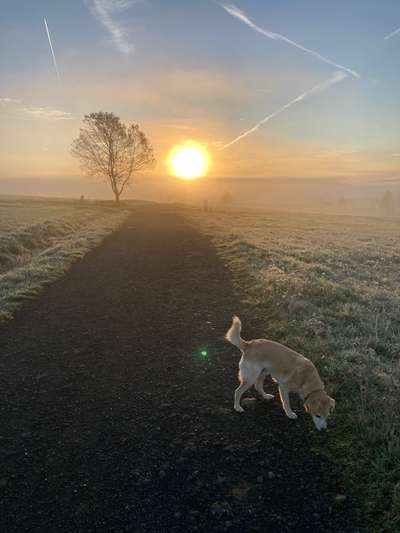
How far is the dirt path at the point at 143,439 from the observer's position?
436cm

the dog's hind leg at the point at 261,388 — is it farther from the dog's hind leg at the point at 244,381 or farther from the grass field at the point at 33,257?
the grass field at the point at 33,257

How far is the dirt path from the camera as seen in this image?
436 centimetres

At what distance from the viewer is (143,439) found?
5621mm

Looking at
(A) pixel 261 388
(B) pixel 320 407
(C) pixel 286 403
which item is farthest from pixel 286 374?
(A) pixel 261 388

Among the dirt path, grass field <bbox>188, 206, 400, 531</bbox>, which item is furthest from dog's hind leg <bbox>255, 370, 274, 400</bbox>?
grass field <bbox>188, 206, 400, 531</bbox>

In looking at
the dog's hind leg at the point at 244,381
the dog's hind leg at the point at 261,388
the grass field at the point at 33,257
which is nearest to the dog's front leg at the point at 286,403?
the dog's hind leg at the point at 244,381

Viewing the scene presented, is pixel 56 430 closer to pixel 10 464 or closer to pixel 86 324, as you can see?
pixel 10 464

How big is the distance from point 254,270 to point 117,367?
30.5 feet

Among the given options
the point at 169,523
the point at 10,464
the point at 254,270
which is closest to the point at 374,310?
the point at 254,270

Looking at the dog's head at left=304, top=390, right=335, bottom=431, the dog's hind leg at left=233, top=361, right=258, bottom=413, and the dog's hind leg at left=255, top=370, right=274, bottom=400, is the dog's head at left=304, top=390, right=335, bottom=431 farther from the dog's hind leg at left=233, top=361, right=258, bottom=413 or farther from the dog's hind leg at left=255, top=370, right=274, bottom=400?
the dog's hind leg at left=255, top=370, right=274, bottom=400

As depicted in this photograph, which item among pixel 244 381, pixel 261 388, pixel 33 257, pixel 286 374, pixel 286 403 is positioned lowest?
pixel 33 257

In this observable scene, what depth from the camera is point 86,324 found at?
34.1 feet

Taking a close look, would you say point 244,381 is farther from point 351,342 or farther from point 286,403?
point 351,342

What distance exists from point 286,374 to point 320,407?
687 mm
